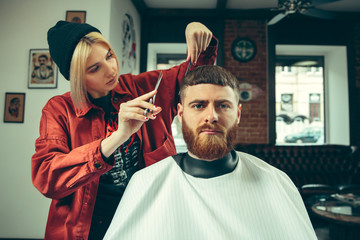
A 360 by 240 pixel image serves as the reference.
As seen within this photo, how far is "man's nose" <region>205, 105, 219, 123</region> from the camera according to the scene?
1.03 m

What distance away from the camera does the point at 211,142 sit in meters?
1.05

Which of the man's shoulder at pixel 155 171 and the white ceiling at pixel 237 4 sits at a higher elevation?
the white ceiling at pixel 237 4

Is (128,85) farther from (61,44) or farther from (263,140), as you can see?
(263,140)

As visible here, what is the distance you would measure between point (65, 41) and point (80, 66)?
0.11 metres

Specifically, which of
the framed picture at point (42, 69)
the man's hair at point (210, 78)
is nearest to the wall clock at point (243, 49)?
the framed picture at point (42, 69)

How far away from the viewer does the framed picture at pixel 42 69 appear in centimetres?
282

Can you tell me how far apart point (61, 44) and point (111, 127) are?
0.39 m

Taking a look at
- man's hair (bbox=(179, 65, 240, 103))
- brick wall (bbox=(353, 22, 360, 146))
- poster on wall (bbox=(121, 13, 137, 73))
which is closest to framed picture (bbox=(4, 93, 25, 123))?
poster on wall (bbox=(121, 13, 137, 73))

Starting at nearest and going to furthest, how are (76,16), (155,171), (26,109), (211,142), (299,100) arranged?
(211,142) → (155,171) → (76,16) → (26,109) → (299,100)

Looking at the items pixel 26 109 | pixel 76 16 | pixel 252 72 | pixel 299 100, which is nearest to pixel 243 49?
pixel 252 72

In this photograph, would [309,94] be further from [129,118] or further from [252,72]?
[129,118]

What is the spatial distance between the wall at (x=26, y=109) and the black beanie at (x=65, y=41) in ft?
6.39

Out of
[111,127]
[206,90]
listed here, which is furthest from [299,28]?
[111,127]

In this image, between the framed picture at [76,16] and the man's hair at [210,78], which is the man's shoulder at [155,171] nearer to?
the man's hair at [210,78]
